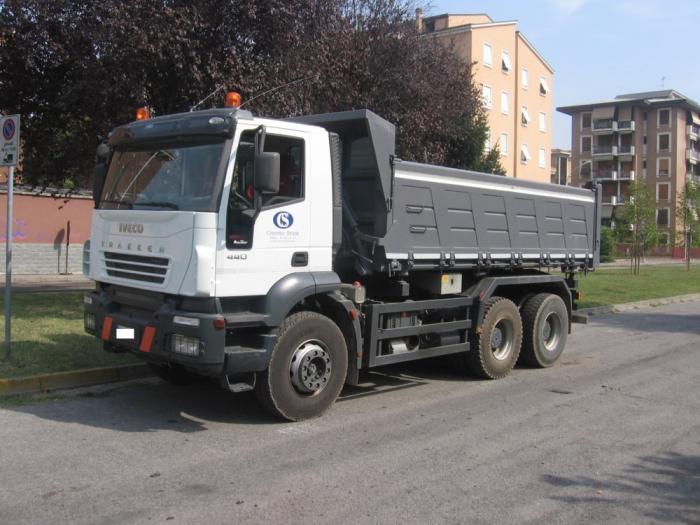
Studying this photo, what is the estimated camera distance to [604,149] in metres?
87.3

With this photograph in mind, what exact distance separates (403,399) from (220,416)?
2.11 m

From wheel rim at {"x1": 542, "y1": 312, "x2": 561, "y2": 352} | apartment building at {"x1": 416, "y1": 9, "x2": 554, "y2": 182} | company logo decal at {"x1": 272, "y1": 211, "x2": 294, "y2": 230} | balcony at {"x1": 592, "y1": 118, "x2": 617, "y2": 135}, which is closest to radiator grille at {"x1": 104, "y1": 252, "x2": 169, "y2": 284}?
company logo decal at {"x1": 272, "y1": 211, "x2": 294, "y2": 230}

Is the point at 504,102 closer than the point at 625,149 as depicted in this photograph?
Yes

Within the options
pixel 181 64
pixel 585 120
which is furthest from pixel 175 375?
pixel 585 120

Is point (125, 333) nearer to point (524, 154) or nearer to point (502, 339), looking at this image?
point (502, 339)

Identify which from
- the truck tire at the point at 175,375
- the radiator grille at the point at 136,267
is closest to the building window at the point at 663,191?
the truck tire at the point at 175,375

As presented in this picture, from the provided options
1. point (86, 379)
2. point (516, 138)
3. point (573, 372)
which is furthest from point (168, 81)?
point (516, 138)

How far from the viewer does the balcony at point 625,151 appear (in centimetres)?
8625

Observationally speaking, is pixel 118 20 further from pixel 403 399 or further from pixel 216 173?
pixel 403 399

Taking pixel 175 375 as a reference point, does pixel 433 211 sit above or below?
above

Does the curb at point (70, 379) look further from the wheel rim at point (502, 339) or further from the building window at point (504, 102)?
the building window at point (504, 102)

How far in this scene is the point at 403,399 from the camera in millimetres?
7461

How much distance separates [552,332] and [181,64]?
7.12 meters

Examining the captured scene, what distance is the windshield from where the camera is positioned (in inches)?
228
